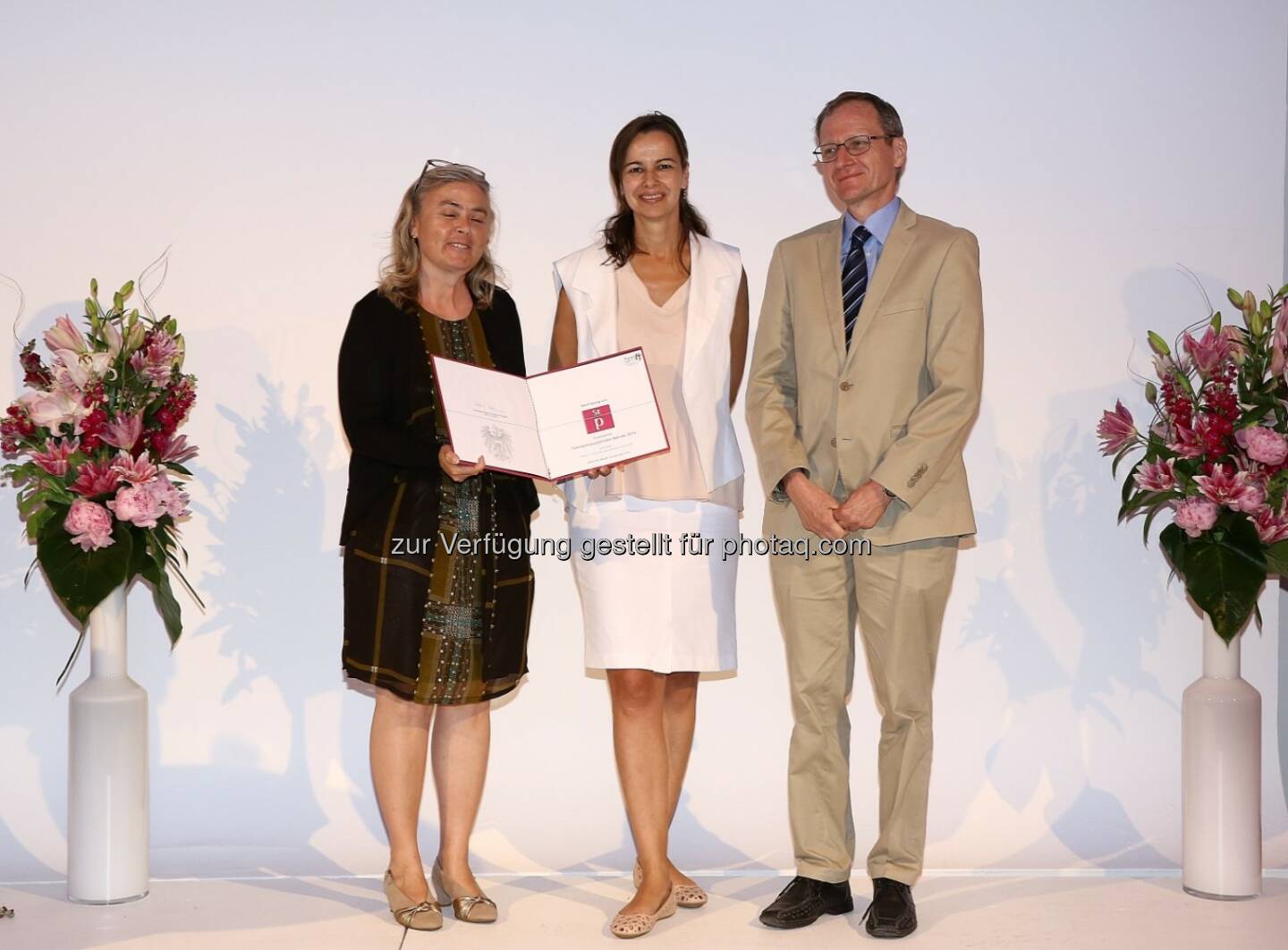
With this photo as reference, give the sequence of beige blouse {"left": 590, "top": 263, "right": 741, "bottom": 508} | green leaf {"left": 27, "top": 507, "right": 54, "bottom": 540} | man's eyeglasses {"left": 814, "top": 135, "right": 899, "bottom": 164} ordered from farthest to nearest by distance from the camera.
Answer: green leaf {"left": 27, "top": 507, "right": 54, "bottom": 540}
beige blouse {"left": 590, "top": 263, "right": 741, "bottom": 508}
man's eyeglasses {"left": 814, "top": 135, "right": 899, "bottom": 164}

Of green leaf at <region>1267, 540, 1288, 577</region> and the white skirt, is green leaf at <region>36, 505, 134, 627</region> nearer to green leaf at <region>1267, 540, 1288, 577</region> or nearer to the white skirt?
the white skirt

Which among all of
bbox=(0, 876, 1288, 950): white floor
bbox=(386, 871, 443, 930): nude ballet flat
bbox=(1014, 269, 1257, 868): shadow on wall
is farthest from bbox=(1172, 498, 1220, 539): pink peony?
bbox=(386, 871, 443, 930): nude ballet flat

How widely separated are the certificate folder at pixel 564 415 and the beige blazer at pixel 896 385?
0.33 m

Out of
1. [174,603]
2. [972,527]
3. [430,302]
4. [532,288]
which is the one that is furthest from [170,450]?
[972,527]

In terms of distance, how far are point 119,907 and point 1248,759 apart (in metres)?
3.08

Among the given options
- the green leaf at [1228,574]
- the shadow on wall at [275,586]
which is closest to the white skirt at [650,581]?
the shadow on wall at [275,586]

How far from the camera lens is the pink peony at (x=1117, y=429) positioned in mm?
3704

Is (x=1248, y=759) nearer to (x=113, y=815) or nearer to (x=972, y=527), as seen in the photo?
(x=972, y=527)

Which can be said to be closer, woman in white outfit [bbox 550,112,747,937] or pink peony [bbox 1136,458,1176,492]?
woman in white outfit [bbox 550,112,747,937]

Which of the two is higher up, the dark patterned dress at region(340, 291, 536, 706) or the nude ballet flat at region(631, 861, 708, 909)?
the dark patterned dress at region(340, 291, 536, 706)

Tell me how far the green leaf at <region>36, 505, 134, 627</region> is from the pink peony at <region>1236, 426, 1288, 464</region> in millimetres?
3016

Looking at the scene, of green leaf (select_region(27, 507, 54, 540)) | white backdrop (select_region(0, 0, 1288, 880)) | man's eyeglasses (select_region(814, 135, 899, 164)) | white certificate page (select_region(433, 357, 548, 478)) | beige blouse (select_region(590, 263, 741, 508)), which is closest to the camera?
white certificate page (select_region(433, 357, 548, 478))

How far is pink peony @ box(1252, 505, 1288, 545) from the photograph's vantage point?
11.5 ft

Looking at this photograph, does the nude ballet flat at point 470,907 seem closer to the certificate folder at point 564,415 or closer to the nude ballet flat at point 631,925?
the nude ballet flat at point 631,925
